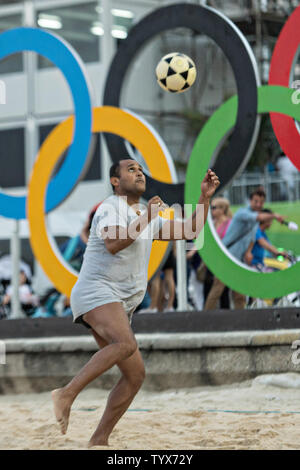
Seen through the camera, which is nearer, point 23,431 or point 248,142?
point 23,431

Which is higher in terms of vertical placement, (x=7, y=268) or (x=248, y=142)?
(x=248, y=142)

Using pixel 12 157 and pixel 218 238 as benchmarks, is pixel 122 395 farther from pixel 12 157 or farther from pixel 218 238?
pixel 12 157

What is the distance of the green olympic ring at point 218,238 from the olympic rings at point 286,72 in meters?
0.09

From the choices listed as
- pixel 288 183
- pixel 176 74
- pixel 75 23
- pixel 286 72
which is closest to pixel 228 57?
pixel 286 72

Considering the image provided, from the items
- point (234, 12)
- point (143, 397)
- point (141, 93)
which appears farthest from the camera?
point (141, 93)

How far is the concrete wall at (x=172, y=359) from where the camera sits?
27.6 ft

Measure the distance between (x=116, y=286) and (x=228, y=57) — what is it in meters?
4.43

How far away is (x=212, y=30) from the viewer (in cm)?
980

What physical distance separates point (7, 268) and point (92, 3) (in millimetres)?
7896

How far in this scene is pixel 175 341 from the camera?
344 inches

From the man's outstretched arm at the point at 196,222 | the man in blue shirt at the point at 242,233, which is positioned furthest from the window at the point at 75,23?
the man's outstretched arm at the point at 196,222
